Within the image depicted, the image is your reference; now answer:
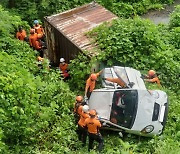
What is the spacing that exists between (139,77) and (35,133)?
3926mm

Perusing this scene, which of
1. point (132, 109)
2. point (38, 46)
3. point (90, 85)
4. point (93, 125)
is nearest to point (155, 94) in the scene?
point (132, 109)

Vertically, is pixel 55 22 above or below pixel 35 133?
Answer: above

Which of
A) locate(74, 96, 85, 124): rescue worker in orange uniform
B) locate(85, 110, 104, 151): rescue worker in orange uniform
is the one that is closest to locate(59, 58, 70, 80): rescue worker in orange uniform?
locate(74, 96, 85, 124): rescue worker in orange uniform

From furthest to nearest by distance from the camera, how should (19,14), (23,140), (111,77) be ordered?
1. (19,14)
2. (111,77)
3. (23,140)

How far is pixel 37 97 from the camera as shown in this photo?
11.2 m

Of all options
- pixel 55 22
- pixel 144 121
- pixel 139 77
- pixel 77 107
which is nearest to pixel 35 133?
pixel 77 107

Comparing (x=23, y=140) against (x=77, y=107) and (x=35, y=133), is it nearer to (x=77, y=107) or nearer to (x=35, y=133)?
(x=35, y=133)

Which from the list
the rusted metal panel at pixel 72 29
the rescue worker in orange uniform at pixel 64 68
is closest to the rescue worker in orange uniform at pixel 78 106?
the rescue worker in orange uniform at pixel 64 68

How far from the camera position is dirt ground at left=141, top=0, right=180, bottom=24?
65.4ft

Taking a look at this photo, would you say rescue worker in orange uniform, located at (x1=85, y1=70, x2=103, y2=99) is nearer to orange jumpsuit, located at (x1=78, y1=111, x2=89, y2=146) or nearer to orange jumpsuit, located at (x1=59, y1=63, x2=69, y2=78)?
orange jumpsuit, located at (x1=78, y1=111, x2=89, y2=146)

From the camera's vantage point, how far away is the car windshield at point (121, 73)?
1327 centimetres

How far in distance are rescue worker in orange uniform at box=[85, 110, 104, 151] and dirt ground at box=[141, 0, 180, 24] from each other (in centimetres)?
950

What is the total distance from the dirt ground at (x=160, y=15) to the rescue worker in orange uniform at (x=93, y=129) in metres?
9.50

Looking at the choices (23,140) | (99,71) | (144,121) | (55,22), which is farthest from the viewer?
(55,22)
